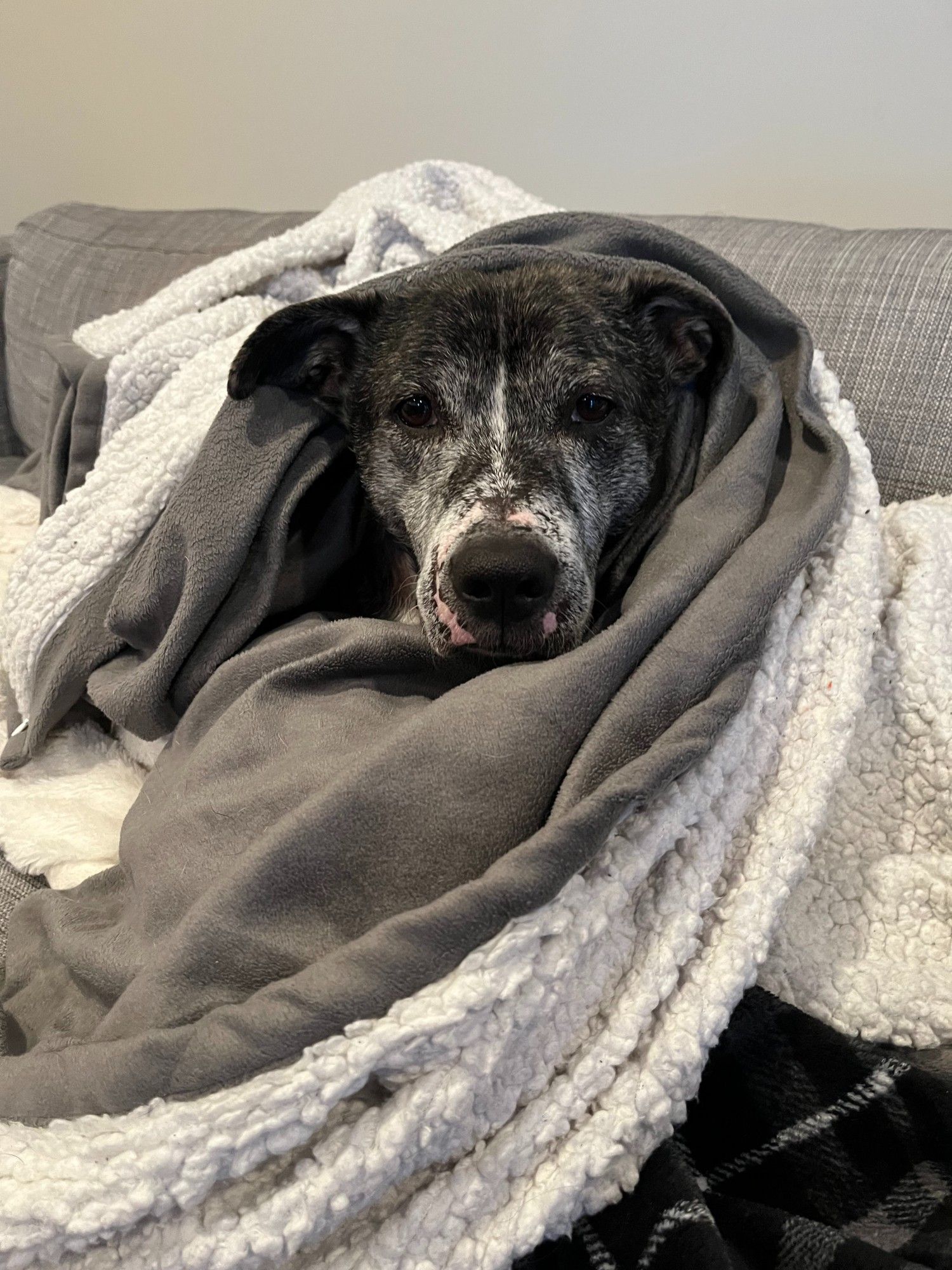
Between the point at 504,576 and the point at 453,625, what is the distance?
0.31ft

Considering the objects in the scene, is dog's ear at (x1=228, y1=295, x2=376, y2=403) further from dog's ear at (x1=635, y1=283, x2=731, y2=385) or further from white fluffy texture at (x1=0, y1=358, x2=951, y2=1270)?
white fluffy texture at (x1=0, y1=358, x2=951, y2=1270)

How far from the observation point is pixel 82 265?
98.9 inches

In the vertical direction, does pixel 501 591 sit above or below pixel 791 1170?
above

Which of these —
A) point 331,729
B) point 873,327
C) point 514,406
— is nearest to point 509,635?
point 331,729

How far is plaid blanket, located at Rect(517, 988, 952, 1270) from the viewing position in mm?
812

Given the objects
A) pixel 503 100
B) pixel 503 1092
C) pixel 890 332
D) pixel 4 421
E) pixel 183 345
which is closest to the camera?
pixel 503 1092

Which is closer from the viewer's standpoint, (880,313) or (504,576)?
(504,576)

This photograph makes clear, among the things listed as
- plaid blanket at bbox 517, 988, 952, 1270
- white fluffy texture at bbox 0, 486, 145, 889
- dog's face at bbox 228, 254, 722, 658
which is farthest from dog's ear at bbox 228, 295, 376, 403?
plaid blanket at bbox 517, 988, 952, 1270

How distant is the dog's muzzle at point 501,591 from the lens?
3.30 feet

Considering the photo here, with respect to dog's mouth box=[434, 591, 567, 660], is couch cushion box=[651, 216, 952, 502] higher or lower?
higher

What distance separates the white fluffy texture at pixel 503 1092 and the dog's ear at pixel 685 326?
468 mm

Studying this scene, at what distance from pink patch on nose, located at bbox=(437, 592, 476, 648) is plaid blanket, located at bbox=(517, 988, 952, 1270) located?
21.0 inches

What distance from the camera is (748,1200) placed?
0.89m

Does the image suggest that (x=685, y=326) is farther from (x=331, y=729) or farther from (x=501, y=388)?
(x=331, y=729)
